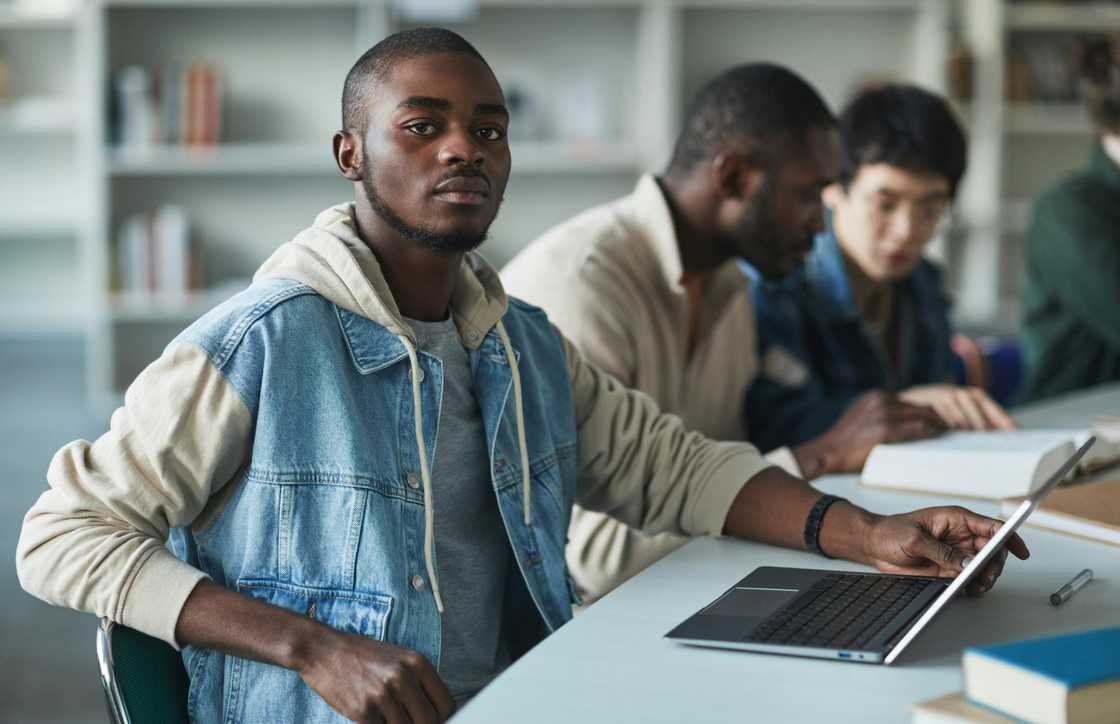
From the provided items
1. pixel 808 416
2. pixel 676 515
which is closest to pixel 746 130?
pixel 808 416

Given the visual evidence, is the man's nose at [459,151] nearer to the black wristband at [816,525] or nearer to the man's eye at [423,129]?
the man's eye at [423,129]

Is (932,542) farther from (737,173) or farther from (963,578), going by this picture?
(737,173)

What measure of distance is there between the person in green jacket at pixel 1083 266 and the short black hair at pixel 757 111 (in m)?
1.09

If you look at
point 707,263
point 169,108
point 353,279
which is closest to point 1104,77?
point 707,263

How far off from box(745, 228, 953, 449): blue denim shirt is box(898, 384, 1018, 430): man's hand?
0.15 metres

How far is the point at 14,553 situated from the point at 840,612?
3042mm

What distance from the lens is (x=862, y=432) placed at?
1.81 metres

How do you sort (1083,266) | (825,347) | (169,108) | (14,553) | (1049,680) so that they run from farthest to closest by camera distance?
(169,108) < (14,553) < (1083,266) < (825,347) < (1049,680)

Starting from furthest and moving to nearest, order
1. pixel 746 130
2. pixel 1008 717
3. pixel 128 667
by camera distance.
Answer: pixel 746 130, pixel 128 667, pixel 1008 717

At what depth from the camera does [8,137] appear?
186 inches

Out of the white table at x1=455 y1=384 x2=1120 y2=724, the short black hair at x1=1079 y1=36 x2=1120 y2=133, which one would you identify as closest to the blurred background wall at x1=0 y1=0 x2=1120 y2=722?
the short black hair at x1=1079 y1=36 x2=1120 y2=133

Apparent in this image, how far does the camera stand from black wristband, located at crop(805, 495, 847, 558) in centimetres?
128

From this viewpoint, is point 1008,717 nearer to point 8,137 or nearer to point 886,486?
point 886,486

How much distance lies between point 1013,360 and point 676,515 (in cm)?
→ 171
